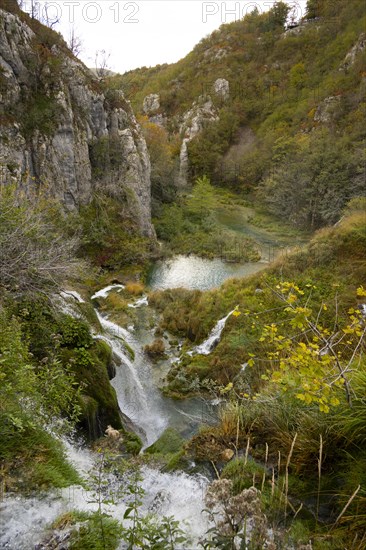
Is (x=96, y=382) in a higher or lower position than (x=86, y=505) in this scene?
lower

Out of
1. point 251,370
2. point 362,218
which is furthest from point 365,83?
point 251,370

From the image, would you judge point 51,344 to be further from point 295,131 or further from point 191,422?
point 295,131

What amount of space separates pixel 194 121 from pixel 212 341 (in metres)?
49.1

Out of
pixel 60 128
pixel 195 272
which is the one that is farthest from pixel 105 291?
pixel 60 128

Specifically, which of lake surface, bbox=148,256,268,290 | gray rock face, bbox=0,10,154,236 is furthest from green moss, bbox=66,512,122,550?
lake surface, bbox=148,256,268,290

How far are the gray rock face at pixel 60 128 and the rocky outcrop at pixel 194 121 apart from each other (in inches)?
979

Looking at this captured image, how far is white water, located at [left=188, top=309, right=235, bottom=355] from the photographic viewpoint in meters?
11.4

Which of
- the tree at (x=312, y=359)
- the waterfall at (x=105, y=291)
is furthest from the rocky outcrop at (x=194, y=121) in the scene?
the tree at (x=312, y=359)

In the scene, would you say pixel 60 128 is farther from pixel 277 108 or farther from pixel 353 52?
pixel 353 52

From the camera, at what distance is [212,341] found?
1161 centimetres

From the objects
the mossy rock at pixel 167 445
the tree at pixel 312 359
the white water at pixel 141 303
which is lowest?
the white water at pixel 141 303

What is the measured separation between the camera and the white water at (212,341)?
11.4 metres

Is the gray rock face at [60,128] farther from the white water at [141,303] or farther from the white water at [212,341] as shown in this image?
the white water at [212,341]

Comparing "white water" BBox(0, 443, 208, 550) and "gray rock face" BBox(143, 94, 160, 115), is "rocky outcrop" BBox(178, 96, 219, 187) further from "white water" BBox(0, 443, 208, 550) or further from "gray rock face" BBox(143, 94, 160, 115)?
"white water" BBox(0, 443, 208, 550)
